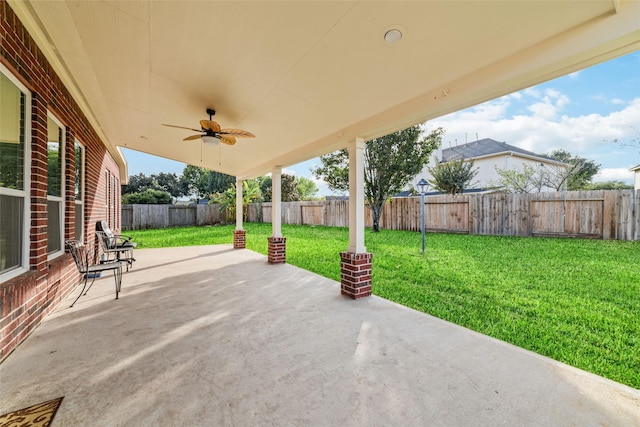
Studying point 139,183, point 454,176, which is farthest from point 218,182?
point 454,176

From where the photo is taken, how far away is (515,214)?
8.43 metres

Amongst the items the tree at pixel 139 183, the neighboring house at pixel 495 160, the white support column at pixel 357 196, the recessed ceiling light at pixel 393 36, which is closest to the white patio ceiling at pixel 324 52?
the recessed ceiling light at pixel 393 36

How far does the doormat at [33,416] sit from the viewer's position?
154 centimetres

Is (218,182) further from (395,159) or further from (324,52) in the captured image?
(324,52)

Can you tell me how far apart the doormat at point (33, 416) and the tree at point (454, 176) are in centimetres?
1553

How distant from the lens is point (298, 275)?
5.00 m

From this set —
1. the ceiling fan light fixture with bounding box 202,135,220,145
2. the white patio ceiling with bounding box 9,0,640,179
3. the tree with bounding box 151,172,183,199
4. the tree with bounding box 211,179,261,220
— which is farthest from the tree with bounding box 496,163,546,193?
the tree with bounding box 151,172,183,199

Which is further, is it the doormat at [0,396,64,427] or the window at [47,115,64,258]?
the window at [47,115,64,258]

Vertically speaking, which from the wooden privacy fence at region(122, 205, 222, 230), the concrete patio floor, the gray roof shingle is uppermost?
the gray roof shingle

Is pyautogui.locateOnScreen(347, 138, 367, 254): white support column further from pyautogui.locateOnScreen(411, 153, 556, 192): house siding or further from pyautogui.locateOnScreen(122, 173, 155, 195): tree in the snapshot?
pyautogui.locateOnScreen(122, 173, 155, 195): tree

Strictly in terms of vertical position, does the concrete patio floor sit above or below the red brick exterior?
below

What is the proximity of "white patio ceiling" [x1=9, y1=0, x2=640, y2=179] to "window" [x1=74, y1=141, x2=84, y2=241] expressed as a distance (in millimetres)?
1181

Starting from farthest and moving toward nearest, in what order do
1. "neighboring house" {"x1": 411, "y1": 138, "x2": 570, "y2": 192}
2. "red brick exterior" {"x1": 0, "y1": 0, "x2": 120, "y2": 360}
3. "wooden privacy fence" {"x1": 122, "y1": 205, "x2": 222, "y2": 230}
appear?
1. "neighboring house" {"x1": 411, "y1": 138, "x2": 570, "y2": 192}
2. "wooden privacy fence" {"x1": 122, "y1": 205, "x2": 222, "y2": 230}
3. "red brick exterior" {"x1": 0, "y1": 0, "x2": 120, "y2": 360}

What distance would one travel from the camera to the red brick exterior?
2.18 m
